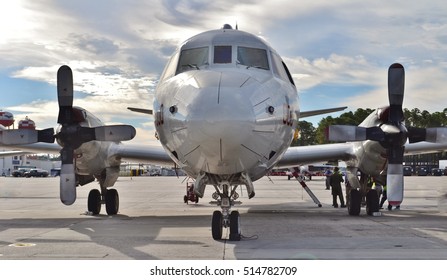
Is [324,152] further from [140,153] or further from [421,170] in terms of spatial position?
[421,170]

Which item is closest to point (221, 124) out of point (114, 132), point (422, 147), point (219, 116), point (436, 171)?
point (219, 116)

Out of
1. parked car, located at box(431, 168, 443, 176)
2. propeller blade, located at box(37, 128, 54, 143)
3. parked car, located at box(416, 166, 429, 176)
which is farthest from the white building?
propeller blade, located at box(37, 128, 54, 143)

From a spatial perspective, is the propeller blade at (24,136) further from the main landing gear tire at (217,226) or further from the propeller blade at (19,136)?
the main landing gear tire at (217,226)

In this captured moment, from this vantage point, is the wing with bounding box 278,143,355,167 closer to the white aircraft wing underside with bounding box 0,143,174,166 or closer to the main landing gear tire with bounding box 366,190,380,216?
the main landing gear tire with bounding box 366,190,380,216

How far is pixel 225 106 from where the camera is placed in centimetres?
848

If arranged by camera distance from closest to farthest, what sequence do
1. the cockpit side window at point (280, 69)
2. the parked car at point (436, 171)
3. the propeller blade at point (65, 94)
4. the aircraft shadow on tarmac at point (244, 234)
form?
the aircraft shadow on tarmac at point (244, 234) → the cockpit side window at point (280, 69) → the propeller blade at point (65, 94) → the parked car at point (436, 171)

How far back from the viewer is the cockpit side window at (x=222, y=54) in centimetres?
1059

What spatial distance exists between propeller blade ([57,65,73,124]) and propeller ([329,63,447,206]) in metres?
6.20

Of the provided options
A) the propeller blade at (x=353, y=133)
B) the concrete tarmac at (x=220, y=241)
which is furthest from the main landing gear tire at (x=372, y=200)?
the propeller blade at (x=353, y=133)

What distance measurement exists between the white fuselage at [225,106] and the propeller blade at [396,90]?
2.71 meters

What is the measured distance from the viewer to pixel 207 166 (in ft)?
30.9

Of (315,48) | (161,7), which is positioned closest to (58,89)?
(161,7)

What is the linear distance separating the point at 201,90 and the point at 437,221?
8.18 metres

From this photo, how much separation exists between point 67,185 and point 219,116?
5.77m
